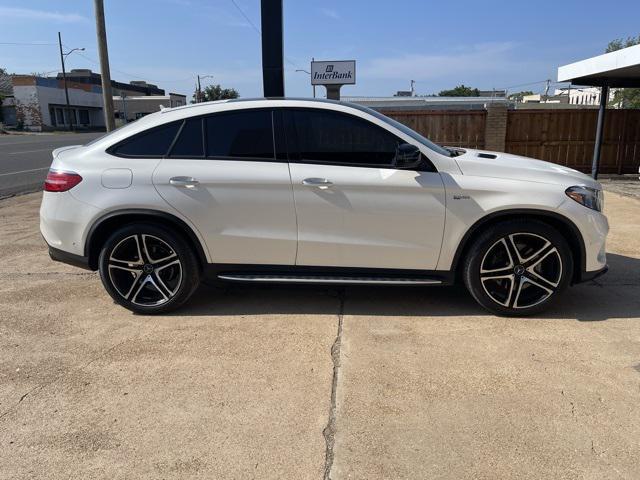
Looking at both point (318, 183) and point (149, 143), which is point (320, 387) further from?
point (149, 143)

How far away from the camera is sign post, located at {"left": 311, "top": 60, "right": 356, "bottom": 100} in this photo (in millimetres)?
17094

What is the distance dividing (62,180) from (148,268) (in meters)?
1.02

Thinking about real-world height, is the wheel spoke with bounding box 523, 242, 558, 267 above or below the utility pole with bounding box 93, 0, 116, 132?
below

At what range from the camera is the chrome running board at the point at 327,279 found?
→ 14.1ft

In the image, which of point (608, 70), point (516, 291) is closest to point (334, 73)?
point (608, 70)

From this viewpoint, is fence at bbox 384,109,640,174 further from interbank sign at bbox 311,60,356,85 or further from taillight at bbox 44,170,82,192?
taillight at bbox 44,170,82,192

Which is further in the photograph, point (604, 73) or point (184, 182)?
point (604, 73)

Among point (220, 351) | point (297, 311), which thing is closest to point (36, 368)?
point (220, 351)

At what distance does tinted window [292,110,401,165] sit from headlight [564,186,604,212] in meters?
1.45

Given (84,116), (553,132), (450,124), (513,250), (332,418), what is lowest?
(332,418)

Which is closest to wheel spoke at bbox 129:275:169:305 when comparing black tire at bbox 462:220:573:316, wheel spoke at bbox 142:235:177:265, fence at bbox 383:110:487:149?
wheel spoke at bbox 142:235:177:265

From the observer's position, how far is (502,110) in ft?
46.3

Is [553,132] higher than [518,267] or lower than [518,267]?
higher

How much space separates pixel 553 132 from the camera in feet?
47.1
